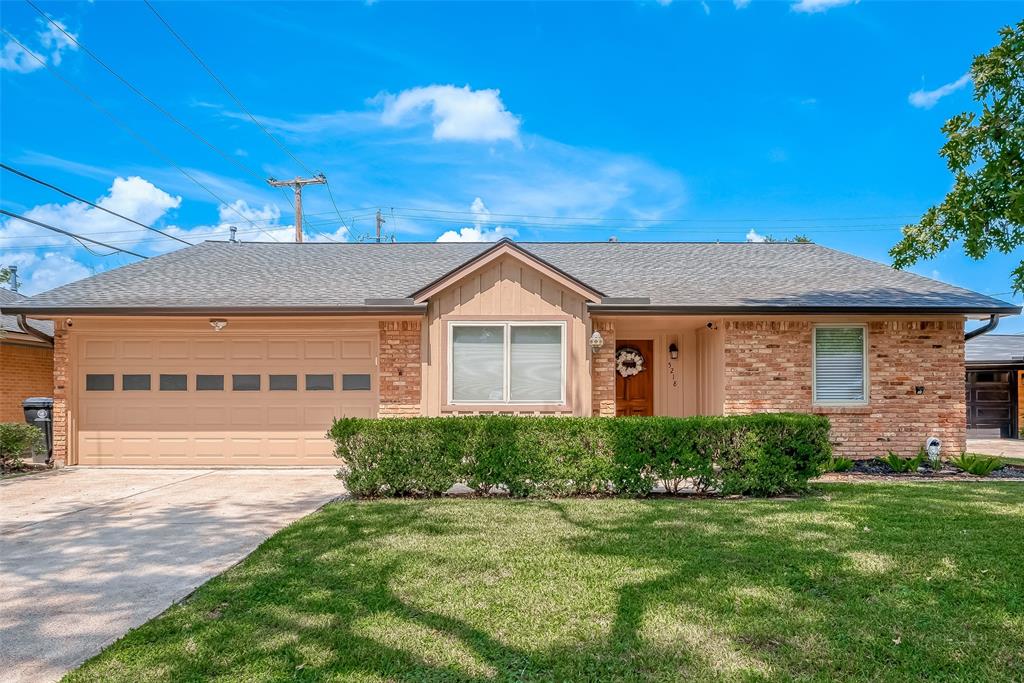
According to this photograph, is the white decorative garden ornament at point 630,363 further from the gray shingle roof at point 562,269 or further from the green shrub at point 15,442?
the green shrub at point 15,442

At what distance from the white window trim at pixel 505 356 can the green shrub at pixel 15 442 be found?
715cm

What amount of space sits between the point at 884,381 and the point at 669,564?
757 cm

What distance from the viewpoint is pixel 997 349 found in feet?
57.4

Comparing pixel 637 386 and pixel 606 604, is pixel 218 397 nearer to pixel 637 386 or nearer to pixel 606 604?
pixel 637 386

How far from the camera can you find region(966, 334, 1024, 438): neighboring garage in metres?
15.6

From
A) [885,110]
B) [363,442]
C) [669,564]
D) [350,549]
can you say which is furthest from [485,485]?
[885,110]

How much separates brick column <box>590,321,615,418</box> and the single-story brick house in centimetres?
2

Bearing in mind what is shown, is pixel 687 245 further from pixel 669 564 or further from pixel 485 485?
pixel 669 564

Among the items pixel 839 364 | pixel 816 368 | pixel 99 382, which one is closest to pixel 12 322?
pixel 99 382

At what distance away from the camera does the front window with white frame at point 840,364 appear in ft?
32.2

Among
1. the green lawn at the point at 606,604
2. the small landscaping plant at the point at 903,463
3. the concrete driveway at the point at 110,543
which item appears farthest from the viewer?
the small landscaping plant at the point at 903,463

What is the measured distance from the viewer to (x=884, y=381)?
9758 millimetres

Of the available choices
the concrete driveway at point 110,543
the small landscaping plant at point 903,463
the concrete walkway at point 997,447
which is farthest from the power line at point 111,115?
the concrete walkway at point 997,447

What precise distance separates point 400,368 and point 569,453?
4.04 m
